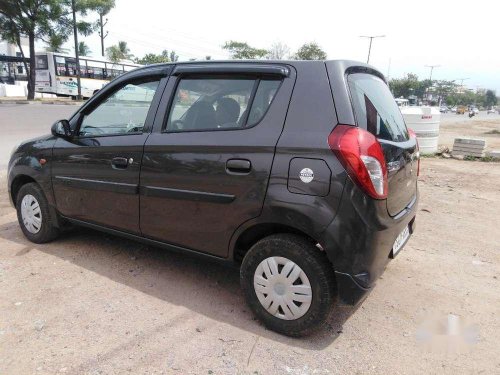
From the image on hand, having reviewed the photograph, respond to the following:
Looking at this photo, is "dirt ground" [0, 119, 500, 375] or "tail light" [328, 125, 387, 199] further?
"dirt ground" [0, 119, 500, 375]

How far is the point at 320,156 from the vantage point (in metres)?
2.49

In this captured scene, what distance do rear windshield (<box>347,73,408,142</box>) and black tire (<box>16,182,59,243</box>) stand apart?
312 centimetres

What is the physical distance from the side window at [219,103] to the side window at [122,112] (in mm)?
318

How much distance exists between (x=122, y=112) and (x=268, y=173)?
1688 millimetres

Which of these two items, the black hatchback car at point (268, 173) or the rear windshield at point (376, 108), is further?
the rear windshield at point (376, 108)

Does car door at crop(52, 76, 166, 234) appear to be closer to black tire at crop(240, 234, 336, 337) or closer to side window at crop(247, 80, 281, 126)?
side window at crop(247, 80, 281, 126)

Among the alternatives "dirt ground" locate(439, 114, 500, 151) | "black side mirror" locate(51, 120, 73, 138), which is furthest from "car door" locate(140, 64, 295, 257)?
"dirt ground" locate(439, 114, 500, 151)

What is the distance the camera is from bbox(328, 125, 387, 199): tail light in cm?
241

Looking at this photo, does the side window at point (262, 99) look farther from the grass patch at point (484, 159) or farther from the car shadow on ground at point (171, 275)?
the grass patch at point (484, 159)

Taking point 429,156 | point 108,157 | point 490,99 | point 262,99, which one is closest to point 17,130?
point 108,157

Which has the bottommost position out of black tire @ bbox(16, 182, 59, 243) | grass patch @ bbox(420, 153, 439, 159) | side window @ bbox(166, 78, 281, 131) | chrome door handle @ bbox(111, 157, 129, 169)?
grass patch @ bbox(420, 153, 439, 159)

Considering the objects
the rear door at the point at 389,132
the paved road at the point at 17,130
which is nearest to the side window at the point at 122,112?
the rear door at the point at 389,132

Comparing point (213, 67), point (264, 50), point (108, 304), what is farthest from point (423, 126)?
point (264, 50)

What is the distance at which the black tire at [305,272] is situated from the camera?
2.59 m
